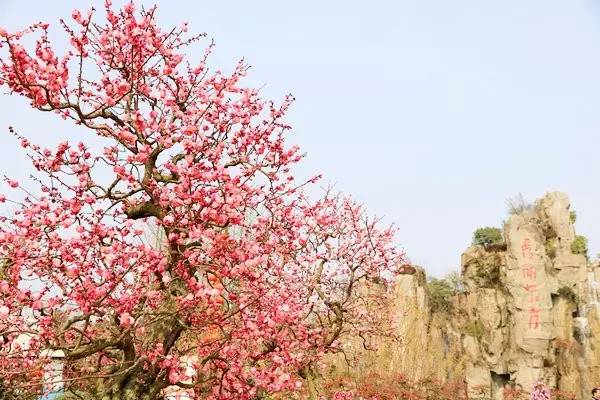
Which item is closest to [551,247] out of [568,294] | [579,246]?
[579,246]

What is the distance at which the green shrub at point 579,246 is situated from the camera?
26.5m

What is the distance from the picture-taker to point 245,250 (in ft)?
19.2

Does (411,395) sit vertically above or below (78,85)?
below

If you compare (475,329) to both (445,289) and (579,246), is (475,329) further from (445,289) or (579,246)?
(445,289)

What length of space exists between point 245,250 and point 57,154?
2.23 m

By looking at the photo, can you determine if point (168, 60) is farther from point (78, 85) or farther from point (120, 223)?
point (120, 223)

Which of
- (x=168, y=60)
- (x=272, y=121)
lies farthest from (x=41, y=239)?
(x=272, y=121)

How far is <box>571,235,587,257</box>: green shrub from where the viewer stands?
26.5 metres

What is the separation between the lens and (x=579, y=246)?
27.4 metres

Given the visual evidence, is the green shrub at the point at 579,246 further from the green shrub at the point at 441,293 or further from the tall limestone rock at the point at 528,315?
the green shrub at the point at 441,293

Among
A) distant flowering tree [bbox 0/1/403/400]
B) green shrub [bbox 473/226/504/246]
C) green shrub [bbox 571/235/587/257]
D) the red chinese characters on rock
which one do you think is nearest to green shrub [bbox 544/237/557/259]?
green shrub [bbox 571/235/587/257]

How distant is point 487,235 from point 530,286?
1998 centimetres

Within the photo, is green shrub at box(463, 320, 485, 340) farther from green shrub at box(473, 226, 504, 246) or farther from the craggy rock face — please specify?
green shrub at box(473, 226, 504, 246)

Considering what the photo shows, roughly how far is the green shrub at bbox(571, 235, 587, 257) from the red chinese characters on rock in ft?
24.7
